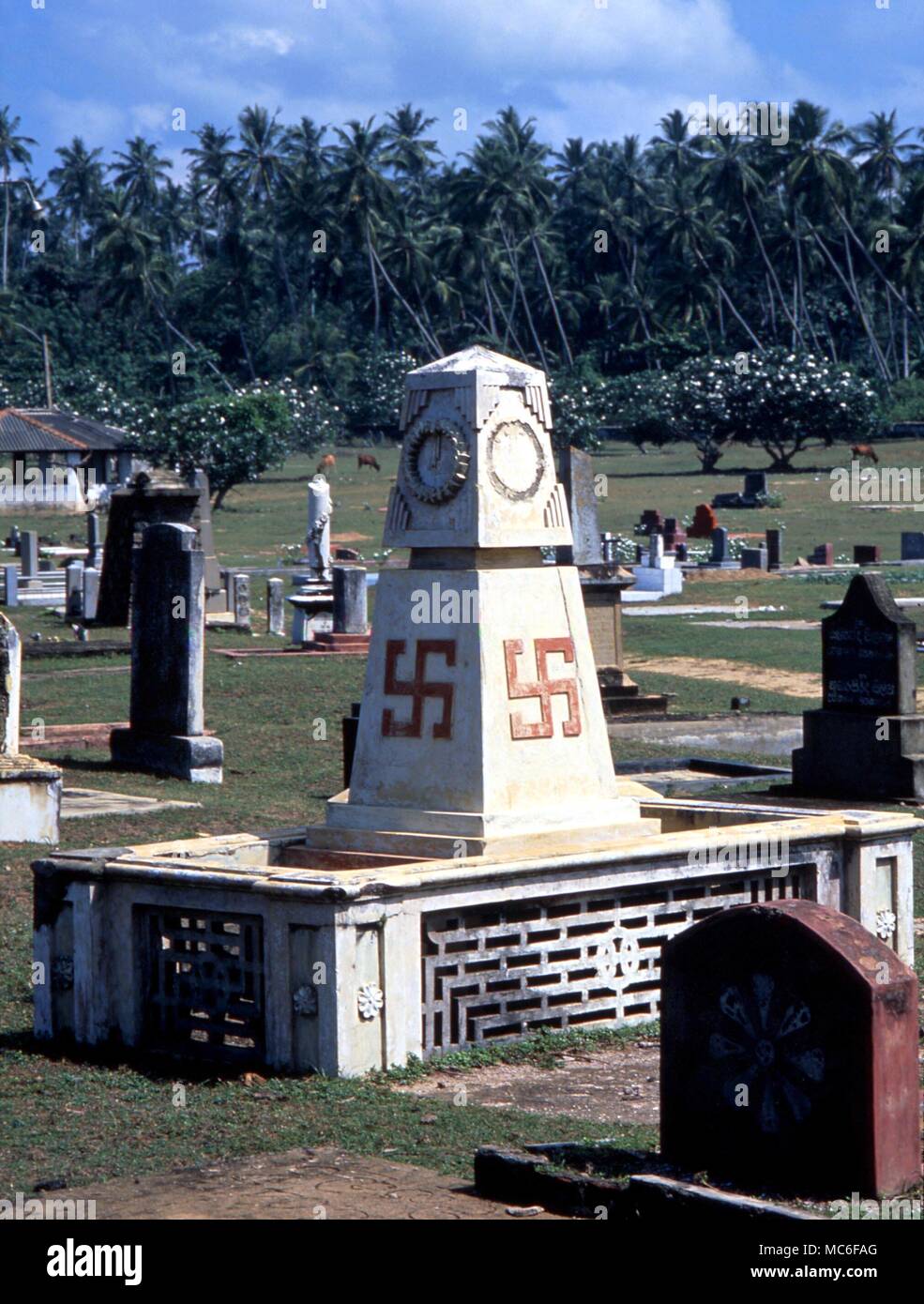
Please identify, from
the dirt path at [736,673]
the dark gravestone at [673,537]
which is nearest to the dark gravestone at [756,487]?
the dark gravestone at [673,537]

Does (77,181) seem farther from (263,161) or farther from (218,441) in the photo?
(218,441)

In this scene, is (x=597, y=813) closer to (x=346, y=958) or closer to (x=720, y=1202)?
(x=346, y=958)

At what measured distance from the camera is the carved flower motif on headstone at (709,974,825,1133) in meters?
6.07

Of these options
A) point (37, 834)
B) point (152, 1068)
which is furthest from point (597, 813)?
point (37, 834)

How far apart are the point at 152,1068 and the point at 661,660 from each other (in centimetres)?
1824

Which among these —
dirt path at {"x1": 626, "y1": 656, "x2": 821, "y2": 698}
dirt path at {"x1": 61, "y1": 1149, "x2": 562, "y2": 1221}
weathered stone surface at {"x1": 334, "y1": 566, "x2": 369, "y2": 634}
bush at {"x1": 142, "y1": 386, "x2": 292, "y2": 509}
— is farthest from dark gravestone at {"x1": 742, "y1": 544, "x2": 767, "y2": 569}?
dirt path at {"x1": 61, "y1": 1149, "x2": 562, "y2": 1221}

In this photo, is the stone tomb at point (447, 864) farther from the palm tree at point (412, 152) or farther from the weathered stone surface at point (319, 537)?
the palm tree at point (412, 152)

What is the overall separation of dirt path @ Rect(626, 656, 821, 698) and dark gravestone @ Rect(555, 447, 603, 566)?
2.48 metres

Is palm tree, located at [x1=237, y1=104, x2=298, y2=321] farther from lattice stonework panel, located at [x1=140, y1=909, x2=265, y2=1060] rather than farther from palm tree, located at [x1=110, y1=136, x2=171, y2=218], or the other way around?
lattice stonework panel, located at [x1=140, y1=909, x2=265, y2=1060]

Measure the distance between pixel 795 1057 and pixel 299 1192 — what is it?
166 cm

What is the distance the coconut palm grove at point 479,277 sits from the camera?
81062 millimetres

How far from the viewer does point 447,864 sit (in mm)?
8352

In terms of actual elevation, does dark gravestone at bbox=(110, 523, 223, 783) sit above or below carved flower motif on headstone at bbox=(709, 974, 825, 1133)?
above

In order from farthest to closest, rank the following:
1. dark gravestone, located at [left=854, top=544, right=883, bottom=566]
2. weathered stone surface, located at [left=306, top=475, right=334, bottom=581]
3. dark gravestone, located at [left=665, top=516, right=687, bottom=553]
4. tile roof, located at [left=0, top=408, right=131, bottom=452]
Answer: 1. tile roof, located at [left=0, top=408, right=131, bottom=452]
2. dark gravestone, located at [left=665, top=516, right=687, bottom=553]
3. dark gravestone, located at [left=854, top=544, right=883, bottom=566]
4. weathered stone surface, located at [left=306, top=475, right=334, bottom=581]
